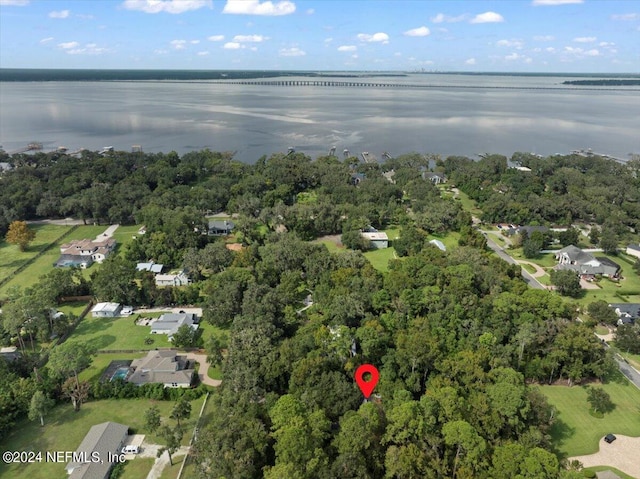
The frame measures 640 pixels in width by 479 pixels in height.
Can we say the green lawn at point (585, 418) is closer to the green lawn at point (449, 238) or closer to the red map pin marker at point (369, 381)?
the red map pin marker at point (369, 381)

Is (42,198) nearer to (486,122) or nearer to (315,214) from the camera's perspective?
(315,214)

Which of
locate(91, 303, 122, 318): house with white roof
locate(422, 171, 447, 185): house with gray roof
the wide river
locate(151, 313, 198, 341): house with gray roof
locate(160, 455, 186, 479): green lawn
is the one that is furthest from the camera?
the wide river

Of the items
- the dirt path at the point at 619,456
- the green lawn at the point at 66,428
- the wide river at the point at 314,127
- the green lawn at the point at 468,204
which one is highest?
the wide river at the point at 314,127

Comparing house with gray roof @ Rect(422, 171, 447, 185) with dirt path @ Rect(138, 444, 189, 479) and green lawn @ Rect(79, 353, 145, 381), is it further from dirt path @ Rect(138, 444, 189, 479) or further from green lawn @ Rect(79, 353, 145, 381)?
dirt path @ Rect(138, 444, 189, 479)

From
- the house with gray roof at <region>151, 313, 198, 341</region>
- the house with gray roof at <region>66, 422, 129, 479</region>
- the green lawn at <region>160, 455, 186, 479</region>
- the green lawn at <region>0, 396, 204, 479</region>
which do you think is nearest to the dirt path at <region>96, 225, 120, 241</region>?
the house with gray roof at <region>151, 313, 198, 341</region>

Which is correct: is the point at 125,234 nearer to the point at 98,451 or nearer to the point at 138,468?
the point at 98,451

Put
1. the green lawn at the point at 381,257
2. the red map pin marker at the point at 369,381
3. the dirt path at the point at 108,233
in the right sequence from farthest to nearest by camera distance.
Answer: the dirt path at the point at 108,233, the green lawn at the point at 381,257, the red map pin marker at the point at 369,381

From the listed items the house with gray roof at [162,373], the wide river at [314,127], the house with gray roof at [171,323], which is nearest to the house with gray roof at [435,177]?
the wide river at [314,127]

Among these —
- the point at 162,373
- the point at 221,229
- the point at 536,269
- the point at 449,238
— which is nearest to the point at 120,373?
the point at 162,373
